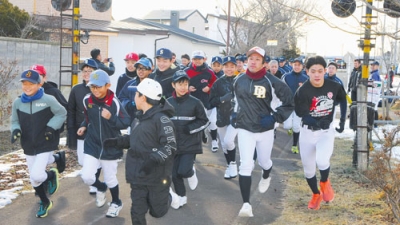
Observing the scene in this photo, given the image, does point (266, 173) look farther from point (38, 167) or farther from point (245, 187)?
→ point (38, 167)

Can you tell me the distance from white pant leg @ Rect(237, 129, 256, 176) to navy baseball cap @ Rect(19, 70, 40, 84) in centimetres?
271

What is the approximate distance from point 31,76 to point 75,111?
1.10 metres

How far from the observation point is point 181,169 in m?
7.20

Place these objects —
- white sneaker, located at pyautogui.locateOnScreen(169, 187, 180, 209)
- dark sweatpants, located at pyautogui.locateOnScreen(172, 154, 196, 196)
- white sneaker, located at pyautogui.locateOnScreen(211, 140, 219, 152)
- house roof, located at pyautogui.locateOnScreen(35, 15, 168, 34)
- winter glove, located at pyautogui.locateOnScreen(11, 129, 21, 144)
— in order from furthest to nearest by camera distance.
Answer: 1. house roof, located at pyautogui.locateOnScreen(35, 15, 168, 34)
2. white sneaker, located at pyautogui.locateOnScreen(211, 140, 219, 152)
3. dark sweatpants, located at pyautogui.locateOnScreen(172, 154, 196, 196)
4. white sneaker, located at pyautogui.locateOnScreen(169, 187, 180, 209)
5. winter glove, located at pyautogui.locateOnScreen(11, 129, 21, 144)

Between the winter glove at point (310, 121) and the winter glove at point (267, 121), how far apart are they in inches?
22.2

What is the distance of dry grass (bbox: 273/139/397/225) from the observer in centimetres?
682

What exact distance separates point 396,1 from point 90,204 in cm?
477

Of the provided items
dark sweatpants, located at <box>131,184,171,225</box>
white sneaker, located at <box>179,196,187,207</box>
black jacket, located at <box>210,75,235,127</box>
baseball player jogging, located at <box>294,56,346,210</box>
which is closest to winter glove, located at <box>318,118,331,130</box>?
baseball player jogging, located at <box>294,56,346,210</box>

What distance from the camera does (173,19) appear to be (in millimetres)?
62656

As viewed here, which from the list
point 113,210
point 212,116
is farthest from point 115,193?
point 212,116

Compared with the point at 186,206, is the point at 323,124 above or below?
above

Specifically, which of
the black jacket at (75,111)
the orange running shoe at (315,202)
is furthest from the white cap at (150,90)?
the orange running shoe at (315,202)

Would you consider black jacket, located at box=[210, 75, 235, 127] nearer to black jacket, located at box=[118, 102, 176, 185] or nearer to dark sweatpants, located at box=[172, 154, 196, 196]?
dark sweatpants, located at box=[172, 154, 196, 196]

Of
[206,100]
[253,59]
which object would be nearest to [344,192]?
[253,59]
